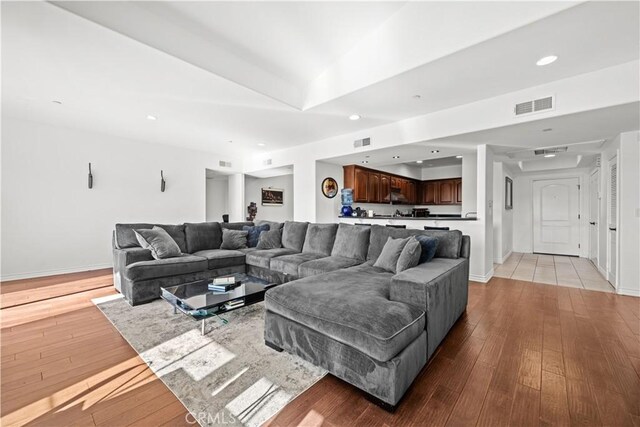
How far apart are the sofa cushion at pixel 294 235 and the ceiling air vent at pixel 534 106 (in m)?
3.26

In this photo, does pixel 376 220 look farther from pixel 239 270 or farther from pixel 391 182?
pixel 239 270

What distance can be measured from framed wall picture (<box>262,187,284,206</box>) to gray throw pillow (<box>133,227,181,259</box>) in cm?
504

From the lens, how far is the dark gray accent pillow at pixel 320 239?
13.1 ft

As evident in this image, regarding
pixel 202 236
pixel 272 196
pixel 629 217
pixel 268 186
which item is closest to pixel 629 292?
pixel 629 217

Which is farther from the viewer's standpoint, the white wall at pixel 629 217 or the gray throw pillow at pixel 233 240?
the gray throw pillow at pixel 233 240

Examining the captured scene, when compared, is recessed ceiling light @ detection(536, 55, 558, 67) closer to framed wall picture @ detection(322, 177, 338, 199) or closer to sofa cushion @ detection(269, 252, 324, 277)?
sofa cushion @ detection(269, 252, 324, 277)

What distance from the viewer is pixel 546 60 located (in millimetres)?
2604

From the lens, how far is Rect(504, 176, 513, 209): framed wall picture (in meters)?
6.17

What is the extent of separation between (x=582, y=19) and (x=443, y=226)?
3192 millimetres

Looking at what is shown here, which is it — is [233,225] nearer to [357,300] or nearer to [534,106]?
[357,300]

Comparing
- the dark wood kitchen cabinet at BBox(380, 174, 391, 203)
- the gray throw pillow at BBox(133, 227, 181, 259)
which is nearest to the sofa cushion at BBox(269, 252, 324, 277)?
the gray throw pillow at BBox(133, 227, 181, 259)

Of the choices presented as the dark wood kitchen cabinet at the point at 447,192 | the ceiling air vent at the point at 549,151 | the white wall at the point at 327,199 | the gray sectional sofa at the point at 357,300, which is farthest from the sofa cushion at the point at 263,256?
the dark wood kitchen cabinet at the point at 447,192

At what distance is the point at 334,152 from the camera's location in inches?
212

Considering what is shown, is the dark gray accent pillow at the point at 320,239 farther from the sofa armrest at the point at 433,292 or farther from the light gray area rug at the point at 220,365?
the sofa armrest at the point at 433,292
